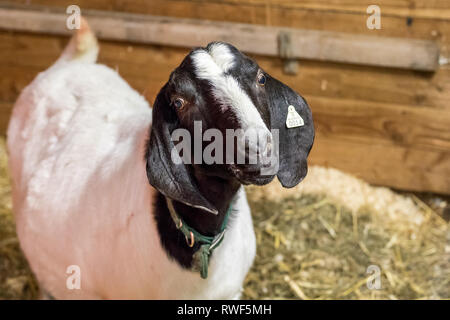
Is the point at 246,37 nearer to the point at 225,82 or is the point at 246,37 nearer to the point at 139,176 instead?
the point at 139,176

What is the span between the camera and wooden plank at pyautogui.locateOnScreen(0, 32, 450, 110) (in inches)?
128

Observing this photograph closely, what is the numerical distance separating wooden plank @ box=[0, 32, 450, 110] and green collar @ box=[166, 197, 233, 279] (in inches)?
61.3

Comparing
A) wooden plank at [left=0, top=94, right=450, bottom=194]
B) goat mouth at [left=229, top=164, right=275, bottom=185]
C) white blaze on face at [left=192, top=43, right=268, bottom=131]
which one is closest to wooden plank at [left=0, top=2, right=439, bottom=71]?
wooden plank at [left=0, top=94, right=450, bottom=194]

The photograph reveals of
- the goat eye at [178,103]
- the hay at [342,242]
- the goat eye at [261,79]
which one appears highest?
the goat eye at [261,79]

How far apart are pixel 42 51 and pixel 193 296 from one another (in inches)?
87.5

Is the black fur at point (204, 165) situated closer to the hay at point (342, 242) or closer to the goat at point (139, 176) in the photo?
the goat at point (139, 176)

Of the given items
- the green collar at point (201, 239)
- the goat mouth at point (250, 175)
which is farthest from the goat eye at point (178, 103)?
the green collar at point (201, 239)

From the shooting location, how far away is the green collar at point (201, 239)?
1903mm

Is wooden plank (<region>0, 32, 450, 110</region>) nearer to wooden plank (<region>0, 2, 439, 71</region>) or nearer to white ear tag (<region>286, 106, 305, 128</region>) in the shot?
wooden plank (<region>0, 2, 439, 71</region>)

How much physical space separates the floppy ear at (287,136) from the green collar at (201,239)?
29 centimetres

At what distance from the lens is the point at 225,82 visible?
5.48 ft

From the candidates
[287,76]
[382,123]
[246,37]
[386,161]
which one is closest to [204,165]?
[246,37]

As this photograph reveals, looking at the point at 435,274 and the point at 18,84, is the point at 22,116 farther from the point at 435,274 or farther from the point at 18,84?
the point at 435,274

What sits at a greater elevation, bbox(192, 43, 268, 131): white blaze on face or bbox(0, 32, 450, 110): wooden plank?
bbox(192, 43, 268, 131): white blaze on face
